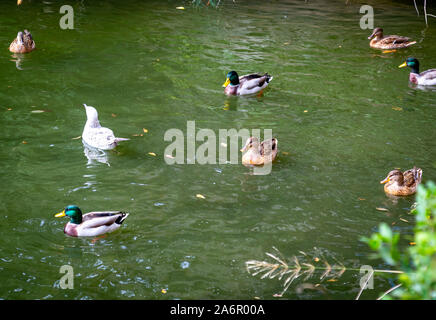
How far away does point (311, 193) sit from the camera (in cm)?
740

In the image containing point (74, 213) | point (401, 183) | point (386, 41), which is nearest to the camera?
point (74, 213)

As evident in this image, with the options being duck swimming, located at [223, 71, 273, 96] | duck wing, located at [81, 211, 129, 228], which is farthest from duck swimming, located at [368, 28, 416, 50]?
duck wing, located at [81, 211, 129, 228]

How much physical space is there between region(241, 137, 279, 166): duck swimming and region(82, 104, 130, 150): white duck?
196 cm

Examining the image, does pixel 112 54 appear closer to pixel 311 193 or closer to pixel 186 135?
pixel 186 135

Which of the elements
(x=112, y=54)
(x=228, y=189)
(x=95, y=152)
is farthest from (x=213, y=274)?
(x=112, y=54)

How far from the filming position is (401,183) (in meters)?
7.32

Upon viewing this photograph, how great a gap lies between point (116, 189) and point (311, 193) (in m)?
2.67

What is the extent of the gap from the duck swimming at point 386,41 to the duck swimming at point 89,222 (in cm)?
1011

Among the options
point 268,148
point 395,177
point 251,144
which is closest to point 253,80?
point 251,144

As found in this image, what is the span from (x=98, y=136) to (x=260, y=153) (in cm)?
253

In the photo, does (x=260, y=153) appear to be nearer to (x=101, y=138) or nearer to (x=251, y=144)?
(x=251, y=144)

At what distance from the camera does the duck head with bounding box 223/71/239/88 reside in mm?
10734

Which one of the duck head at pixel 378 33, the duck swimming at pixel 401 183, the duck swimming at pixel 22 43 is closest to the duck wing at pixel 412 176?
the duck swimming at pixel 401 183

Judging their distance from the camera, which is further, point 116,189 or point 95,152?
point 95,152
